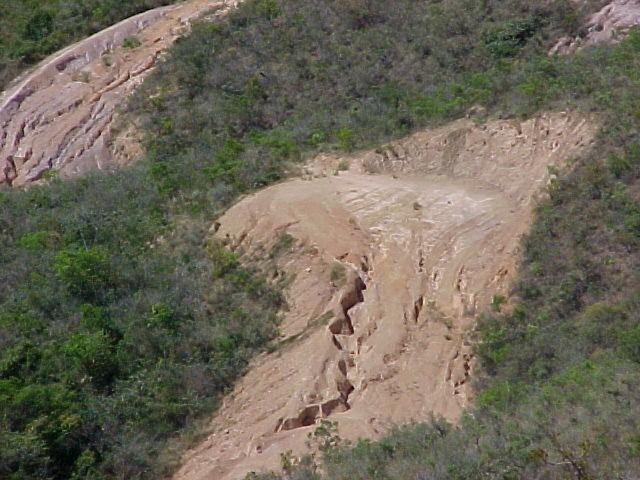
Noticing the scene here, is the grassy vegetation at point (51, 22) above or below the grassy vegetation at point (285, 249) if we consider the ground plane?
above

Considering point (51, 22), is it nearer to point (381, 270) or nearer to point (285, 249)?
point (285, 249)

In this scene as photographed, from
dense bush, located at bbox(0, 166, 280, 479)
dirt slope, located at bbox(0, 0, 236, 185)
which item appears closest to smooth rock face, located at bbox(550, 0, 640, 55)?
dense bush, located at bbox(0, 166, 280, 479)

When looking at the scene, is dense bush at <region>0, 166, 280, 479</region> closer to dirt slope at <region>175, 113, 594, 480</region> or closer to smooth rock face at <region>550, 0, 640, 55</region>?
dirt slope at <region>175, 113, 594, 480</region>

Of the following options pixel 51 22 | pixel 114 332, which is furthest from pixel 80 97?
pixel 114 332

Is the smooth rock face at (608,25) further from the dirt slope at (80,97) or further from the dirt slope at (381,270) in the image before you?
the dirt slope at (80,97)

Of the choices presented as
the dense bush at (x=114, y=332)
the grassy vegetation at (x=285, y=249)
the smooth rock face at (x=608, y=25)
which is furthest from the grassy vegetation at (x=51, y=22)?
the smooth rock face at (x=608, y=25)
